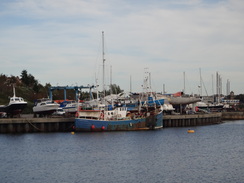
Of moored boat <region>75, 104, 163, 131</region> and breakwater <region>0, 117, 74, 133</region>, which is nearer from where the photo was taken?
moored boat <region>75, 104, 163, 131</region>

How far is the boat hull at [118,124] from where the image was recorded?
85875 mm

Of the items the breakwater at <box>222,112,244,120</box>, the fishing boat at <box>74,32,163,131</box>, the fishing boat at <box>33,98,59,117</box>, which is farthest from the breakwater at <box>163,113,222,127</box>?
the breakwater at <box>222,112,244,120</box>

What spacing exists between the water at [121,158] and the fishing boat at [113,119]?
263 cm

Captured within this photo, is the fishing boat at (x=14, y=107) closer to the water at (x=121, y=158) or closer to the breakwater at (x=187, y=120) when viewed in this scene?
the water at (x=121, y=158)

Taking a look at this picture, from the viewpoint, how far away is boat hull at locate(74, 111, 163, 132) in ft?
282

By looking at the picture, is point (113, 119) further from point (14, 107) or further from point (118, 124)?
point (14, 107)

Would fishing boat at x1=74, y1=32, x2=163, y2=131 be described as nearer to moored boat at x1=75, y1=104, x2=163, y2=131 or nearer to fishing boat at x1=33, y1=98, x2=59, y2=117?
moored boat at x1=75, y1=104, x2=163, y2=131

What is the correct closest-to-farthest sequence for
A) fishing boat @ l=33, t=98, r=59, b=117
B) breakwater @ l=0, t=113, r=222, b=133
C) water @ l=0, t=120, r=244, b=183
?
water @ l=0, t=120, r=244, b=183, breakwater @ l=0, t=113, r=222, b=133, fishing boat @ l=33, t=98, r=59, b=117

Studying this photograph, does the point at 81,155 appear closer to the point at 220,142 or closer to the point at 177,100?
the point at 220,142

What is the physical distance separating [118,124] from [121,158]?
1172 inches

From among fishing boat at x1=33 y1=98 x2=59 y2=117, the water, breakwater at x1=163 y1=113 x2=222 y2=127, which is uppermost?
fishing boat at x1=33 y1=98 x2=59 y2=117

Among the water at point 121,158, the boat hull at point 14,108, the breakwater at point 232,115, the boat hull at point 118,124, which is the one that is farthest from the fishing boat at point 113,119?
the breakwater at point 232,115

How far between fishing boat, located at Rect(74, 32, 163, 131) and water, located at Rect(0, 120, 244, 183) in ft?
8.64

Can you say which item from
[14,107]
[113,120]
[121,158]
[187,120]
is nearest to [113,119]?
[113,120]
